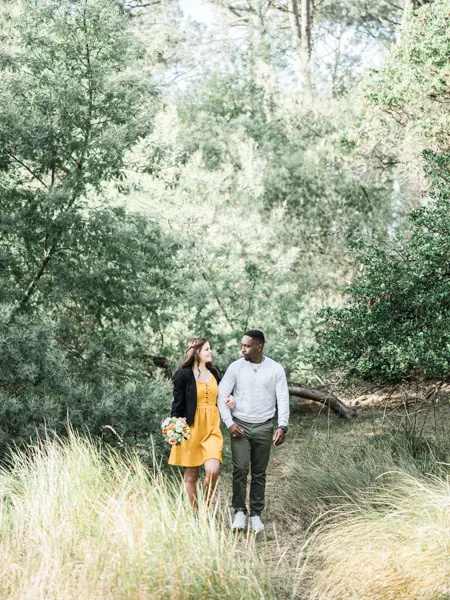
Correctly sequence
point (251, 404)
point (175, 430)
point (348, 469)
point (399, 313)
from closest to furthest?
point (175, 430)
point (251, 404)
point (348, 469)
point (399, 313)

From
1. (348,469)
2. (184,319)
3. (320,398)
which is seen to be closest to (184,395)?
(348,469)

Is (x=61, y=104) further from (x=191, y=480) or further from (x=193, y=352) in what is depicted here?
(x=191, y=480)

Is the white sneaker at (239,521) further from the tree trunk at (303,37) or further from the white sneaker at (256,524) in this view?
the tree trunk at (303,37)

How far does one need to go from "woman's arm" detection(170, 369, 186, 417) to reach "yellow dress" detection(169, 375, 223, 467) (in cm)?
13

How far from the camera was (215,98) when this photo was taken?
20.8m

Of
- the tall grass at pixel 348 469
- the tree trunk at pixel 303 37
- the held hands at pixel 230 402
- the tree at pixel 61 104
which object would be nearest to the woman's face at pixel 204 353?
the held hands at pixel 230 402

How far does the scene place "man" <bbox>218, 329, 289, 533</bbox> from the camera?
21.6 feet

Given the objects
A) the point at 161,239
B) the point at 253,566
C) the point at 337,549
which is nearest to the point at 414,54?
the point at 161,239

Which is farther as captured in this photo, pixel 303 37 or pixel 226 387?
pixel 303 37

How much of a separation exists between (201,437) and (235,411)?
1.25ft

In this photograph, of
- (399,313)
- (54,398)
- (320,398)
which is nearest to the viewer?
(399,313)

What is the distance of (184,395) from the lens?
21.3ft

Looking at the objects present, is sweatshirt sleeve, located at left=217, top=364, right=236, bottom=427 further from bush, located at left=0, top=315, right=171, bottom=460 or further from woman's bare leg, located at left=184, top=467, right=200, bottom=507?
bush, located at left=0, top=315, right=171, bottom=460

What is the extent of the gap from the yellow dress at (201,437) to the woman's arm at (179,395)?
0.44 feet
